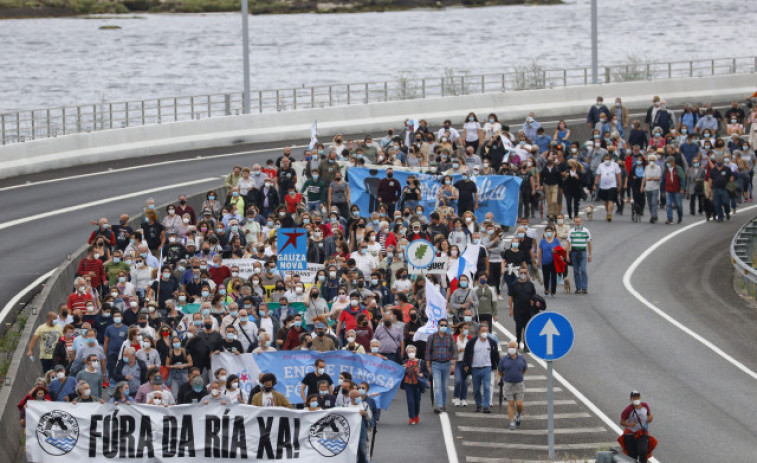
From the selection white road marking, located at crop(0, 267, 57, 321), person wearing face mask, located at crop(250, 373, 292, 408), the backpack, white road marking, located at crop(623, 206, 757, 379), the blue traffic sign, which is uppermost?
the blue traffic sign

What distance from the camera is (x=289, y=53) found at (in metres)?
166

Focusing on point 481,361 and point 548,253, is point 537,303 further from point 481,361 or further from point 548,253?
point 548,253

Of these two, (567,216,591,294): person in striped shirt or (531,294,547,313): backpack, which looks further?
(567,216,591,294): person in striped shirt

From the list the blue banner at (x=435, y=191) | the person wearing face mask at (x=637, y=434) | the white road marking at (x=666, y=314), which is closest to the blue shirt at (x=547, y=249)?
the white road marking at (x=666, y=314)

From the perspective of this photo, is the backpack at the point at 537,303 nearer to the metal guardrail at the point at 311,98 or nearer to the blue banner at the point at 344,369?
the blue banner at the point at 344,369

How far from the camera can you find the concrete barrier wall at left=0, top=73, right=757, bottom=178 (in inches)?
1745

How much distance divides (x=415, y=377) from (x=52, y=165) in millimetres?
24757

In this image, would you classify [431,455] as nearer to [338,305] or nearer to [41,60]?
[338,305]

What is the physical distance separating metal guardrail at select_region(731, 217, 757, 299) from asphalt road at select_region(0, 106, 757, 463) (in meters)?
0.40

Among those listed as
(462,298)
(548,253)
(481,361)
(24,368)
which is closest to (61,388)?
(24,368)

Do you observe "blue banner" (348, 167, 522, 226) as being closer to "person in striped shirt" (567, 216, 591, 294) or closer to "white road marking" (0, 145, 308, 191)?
"person in striped shirt" (567, 216, 591, 294)

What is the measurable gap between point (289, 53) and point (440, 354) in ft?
479

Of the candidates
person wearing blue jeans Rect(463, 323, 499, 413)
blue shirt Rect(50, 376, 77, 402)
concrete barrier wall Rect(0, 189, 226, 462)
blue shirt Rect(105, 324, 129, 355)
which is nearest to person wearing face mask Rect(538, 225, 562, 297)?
person wearing blue jeans Rect(463, 323, 499, 413)

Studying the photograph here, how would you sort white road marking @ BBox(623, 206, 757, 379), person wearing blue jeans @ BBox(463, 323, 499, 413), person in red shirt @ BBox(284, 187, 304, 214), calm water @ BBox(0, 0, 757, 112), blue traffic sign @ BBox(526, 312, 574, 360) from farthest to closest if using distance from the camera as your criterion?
calm water @ BBox(0, 0, 757, 112) < person in red shirt @ BBox(284, 187, 304, 214) < white road marking @ BBox(623, 206, 757, 379) < person wearing blue jeans @ BBox(463, 323, 499, 413) < blue traffic sign @ BBox(526, 312, 574, 360)
